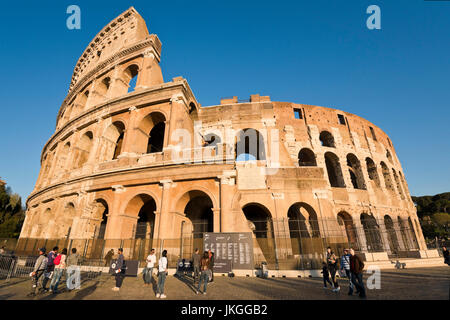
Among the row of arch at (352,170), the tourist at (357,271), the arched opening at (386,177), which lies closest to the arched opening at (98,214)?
the tourist at (357,271)

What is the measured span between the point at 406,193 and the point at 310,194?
20.7 meters

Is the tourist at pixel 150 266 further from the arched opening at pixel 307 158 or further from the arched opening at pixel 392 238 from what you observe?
the arched opening at pixel 392 238

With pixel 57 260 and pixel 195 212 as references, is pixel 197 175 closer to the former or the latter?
pixel 195 212

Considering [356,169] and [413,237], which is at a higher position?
[356,169]

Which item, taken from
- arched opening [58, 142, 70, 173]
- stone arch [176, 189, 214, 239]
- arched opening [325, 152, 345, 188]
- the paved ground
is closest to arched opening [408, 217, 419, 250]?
arched opening [325, 152, 345, 188]

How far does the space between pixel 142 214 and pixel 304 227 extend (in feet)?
43.4

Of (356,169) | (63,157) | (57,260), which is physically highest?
(63,157)

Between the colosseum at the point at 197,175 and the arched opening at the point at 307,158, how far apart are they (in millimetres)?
151

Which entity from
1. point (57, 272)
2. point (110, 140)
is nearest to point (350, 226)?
point (57, 272)

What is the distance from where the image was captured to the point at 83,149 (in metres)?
18.0

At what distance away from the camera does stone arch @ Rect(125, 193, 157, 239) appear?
519 inches

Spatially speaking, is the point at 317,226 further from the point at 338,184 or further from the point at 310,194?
the point at 338,184

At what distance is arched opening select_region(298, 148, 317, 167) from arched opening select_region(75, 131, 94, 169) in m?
20.7

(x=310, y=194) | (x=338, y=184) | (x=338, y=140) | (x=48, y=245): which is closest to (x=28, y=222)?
(x=48, y=245)
